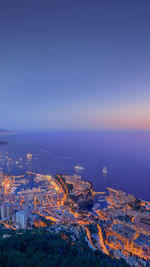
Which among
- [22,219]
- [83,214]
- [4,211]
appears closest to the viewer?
[22,219]

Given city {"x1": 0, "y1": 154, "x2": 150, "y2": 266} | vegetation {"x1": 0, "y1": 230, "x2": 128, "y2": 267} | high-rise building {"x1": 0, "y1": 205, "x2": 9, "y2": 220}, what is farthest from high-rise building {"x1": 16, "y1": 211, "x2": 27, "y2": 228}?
vegetation {"x1": 0, "y1": 230, "x2": 128, "y2": 267}

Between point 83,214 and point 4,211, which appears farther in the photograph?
point 83,214

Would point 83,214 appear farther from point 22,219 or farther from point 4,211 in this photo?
point 4,211

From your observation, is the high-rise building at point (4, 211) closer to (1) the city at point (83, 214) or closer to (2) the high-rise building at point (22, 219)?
(1) the city at point (83, 214)

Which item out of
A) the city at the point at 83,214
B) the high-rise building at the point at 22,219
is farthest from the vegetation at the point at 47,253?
the high-rise building at the point at 22,219

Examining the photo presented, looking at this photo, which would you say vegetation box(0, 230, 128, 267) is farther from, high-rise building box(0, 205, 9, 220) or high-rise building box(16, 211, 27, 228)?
high-rise building box(0, 205, 9, 220)

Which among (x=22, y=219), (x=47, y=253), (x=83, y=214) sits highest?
(x=47, y=253)

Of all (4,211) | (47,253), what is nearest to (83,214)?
(47,253)

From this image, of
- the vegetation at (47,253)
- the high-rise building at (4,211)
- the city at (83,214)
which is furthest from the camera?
the high-rise building at (4,211)
